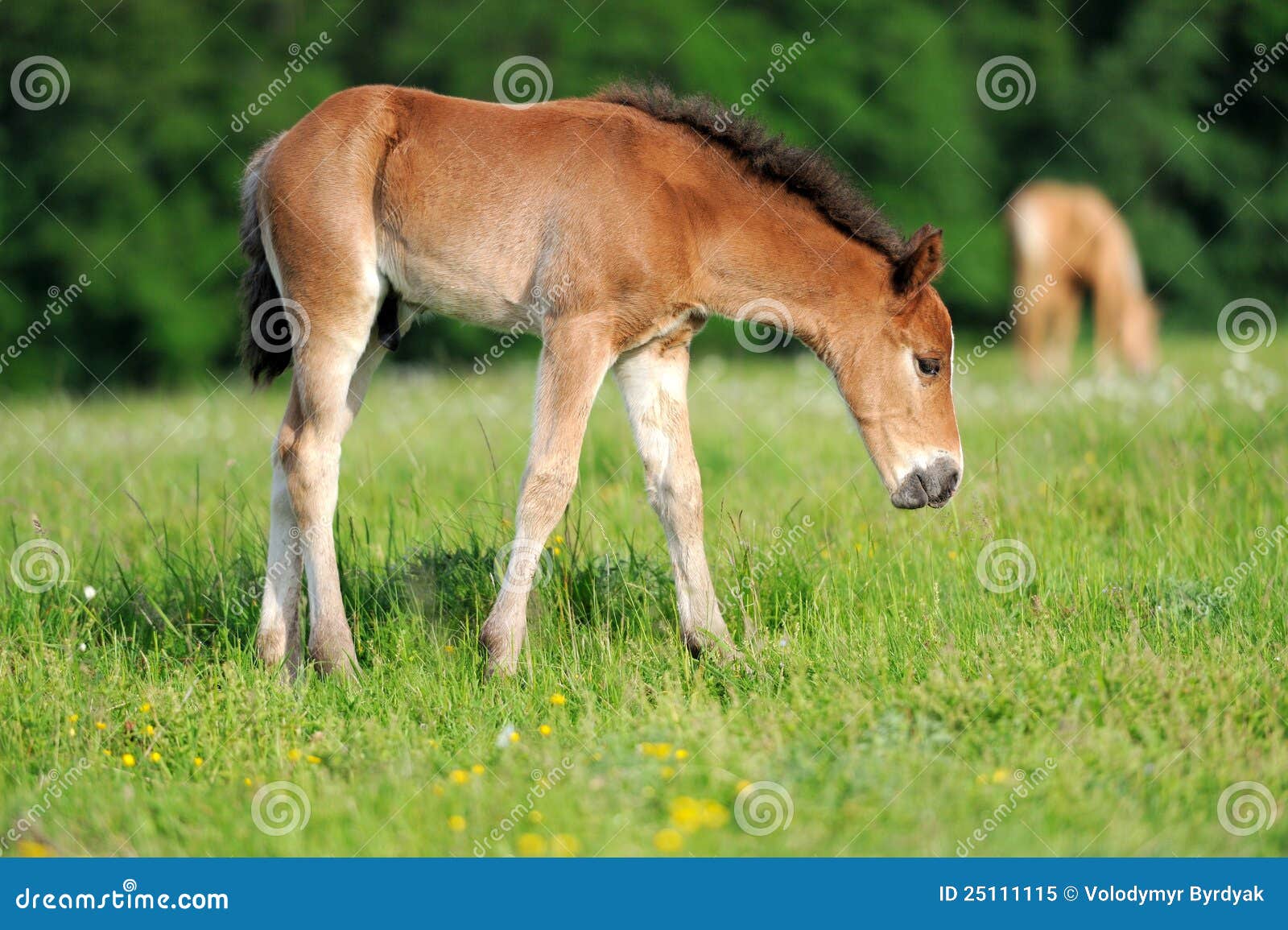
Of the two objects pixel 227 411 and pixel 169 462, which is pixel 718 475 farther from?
pixel 227 411

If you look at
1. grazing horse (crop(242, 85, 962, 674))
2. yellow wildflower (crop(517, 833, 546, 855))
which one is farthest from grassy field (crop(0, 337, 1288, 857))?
grazing horse (crop(242, 85, 962, 674))

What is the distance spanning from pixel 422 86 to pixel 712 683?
17.5m

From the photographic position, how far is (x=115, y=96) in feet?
63.3

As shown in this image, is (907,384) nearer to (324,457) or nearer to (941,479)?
(941,479)

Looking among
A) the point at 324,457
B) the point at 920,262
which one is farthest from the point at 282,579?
the point at 920,262

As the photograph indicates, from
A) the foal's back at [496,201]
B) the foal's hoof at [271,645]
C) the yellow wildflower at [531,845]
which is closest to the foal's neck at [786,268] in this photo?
the foal's back at [496,201]

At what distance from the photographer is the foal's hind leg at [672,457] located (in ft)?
16.3

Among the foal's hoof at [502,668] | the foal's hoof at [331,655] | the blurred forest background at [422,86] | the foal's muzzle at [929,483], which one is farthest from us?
the blurred forest background at [422,86]

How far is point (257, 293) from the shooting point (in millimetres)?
5254

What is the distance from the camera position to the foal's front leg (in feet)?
15.0

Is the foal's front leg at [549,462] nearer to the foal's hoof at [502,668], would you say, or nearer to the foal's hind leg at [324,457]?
the foal's hoof at [502,668]

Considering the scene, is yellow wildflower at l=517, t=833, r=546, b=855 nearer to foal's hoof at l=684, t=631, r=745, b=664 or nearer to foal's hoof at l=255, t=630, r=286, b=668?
foal's hoof at l=684, t=631, r=745, b=664

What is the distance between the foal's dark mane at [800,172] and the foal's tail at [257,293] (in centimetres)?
174

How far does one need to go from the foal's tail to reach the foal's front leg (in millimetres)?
1228
